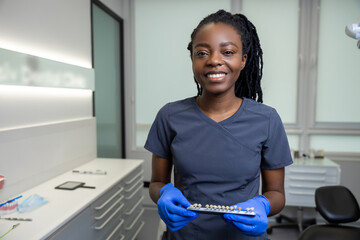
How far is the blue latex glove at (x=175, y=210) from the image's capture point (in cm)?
84

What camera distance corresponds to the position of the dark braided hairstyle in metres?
0.94

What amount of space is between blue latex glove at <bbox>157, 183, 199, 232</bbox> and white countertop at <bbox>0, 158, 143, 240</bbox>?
25.0 inches

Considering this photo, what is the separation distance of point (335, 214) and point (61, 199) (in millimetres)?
1576

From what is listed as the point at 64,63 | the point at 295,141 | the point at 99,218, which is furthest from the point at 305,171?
the point at 64,63

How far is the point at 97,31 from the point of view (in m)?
2.76

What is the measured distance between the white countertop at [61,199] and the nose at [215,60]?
974 mm

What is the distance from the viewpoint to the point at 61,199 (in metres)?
1.59

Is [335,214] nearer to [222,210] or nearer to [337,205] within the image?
[337,205]

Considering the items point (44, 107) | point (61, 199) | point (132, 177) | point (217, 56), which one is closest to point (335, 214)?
point (217, 56)

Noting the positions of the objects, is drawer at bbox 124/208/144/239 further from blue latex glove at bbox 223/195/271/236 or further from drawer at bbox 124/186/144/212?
blue latex glove at bbox 223/195/271/236

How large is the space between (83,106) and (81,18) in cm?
74

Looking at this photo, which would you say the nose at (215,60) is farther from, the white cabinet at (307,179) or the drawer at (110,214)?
the white cabinet at (307,179)

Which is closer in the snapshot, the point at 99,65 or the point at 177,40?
the point at 99,65

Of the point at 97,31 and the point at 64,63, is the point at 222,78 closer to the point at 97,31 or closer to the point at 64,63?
the point at 64,63
